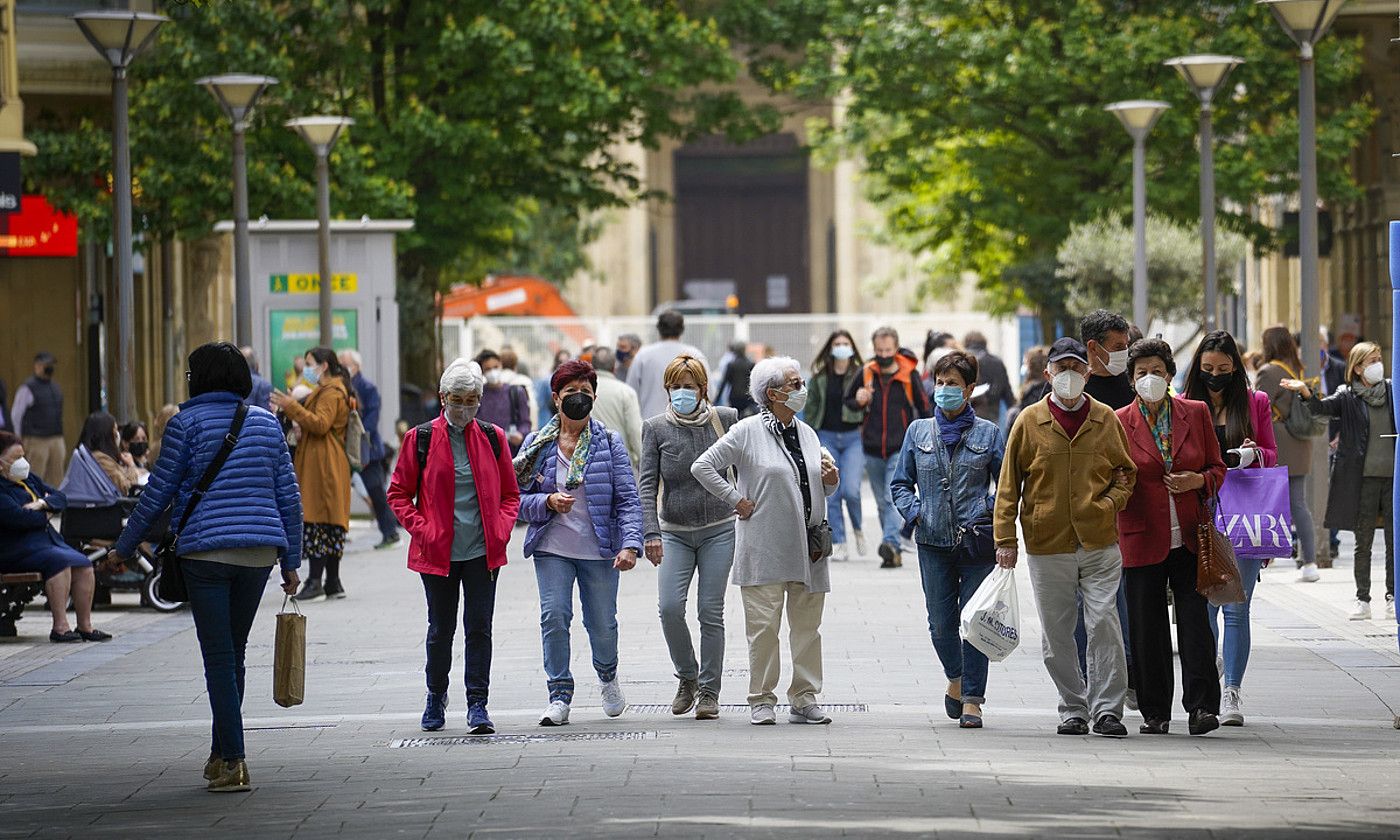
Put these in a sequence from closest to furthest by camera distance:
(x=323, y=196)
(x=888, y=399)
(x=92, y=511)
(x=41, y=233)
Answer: (x=92, y=511)
(x=888, y=399)
(x=323, y=196)
(x=41, y=233)

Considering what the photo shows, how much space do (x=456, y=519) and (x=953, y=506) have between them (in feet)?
7.00

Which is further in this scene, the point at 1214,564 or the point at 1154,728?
the point at 1154,728

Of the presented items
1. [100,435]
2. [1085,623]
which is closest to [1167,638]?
[1085,623]

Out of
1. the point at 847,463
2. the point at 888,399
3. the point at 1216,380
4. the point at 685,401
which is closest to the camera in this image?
the point at 1216,380

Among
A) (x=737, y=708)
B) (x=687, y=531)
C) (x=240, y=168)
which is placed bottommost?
(x=737, y=708)

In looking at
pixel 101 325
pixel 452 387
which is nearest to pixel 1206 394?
pixel 452 387

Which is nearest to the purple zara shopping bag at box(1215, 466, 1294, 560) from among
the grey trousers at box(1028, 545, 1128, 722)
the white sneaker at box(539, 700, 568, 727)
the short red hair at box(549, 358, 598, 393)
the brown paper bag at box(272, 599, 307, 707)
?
the grey trousers at box(1028, 545, 1128, 722)

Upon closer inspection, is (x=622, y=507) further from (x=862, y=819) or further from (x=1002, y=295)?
(x=1002, y=295)

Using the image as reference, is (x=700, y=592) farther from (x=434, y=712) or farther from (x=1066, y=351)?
(x=1066, y=351)

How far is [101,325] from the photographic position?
3284 cm

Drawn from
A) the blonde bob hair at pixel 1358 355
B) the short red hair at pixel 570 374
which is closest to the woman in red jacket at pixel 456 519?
the short red hair at pixel 570 374

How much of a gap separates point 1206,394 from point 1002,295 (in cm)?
2781

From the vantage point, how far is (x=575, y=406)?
429 inches

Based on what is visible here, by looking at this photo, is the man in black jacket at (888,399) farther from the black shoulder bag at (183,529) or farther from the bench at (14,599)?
the black shoulder bag at (183,529)
